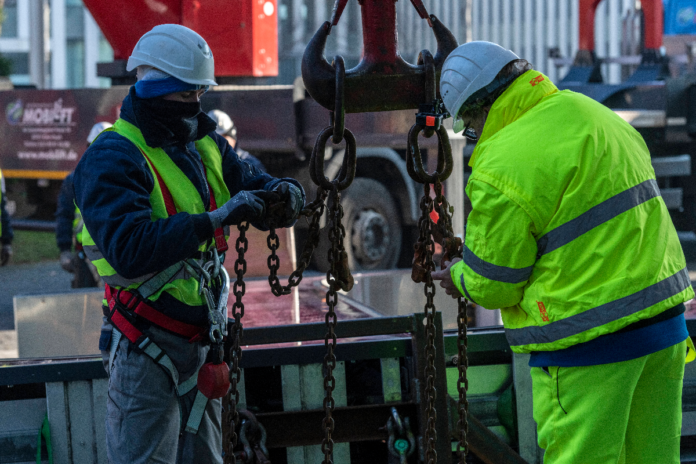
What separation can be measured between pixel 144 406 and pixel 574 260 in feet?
4.60

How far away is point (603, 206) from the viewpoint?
2650 millimetres

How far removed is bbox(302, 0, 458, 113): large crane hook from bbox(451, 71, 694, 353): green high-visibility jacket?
0.49m

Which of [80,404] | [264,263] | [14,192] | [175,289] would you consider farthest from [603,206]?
[14,192]

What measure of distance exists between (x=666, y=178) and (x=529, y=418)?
6859 mm

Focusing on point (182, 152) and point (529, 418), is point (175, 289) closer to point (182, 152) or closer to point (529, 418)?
point (182, 152)

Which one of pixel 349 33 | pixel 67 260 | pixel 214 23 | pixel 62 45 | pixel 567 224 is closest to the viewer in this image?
pixel 567 224

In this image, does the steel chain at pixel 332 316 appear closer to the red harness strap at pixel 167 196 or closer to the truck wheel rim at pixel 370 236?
the red harness strap at pixel 167 196

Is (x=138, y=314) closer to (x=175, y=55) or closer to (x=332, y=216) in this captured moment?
(x=332, y=216)

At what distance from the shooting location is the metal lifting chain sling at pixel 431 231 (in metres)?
3.11

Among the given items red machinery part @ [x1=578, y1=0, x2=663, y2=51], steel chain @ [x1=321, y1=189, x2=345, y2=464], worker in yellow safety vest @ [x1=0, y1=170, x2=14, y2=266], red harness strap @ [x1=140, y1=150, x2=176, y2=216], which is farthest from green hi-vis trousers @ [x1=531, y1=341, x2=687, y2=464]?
red machinery part @ [x1=578, y1=0, x2=663, y2=51]

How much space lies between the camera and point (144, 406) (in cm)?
286

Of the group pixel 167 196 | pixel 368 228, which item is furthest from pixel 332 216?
pixel 368 228

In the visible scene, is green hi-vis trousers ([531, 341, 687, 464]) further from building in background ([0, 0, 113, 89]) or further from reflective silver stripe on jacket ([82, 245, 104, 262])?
building in background ([0, 0, 113, 89])

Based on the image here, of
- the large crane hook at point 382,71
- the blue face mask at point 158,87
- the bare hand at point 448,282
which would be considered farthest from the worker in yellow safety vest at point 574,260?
the blue face mask at point 158,87
